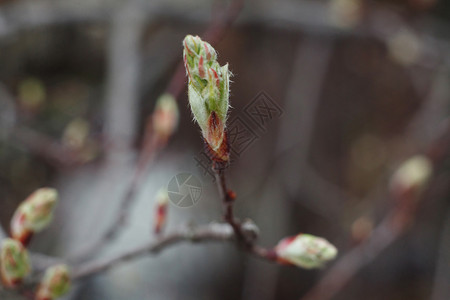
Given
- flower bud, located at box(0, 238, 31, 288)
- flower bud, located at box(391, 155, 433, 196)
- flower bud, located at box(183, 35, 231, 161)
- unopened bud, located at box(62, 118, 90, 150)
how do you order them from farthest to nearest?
unopened bud, located at box(62, 118, 90, 150), flower bud, located at box(391, 155, 433, 196), flower bud, located at box(0, 238, 31, 288), flower bud, located at box(183, 35, 231, 161)

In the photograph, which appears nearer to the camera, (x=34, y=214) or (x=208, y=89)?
(x=208, y=89)

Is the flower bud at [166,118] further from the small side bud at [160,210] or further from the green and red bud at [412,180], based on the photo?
the green and red bud at [412,180]

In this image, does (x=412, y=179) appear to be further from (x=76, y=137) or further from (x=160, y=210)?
(x=76, y=137)

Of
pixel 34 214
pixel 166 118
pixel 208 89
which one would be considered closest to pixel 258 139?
pixel 166 118

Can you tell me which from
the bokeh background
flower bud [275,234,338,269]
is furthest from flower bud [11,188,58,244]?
the bokeh background

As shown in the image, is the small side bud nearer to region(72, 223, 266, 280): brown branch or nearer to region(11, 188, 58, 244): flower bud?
region(72, 223, 266, 280): brown branch

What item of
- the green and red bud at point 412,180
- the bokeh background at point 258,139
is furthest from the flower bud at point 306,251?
the bokeh background at point 258,139
